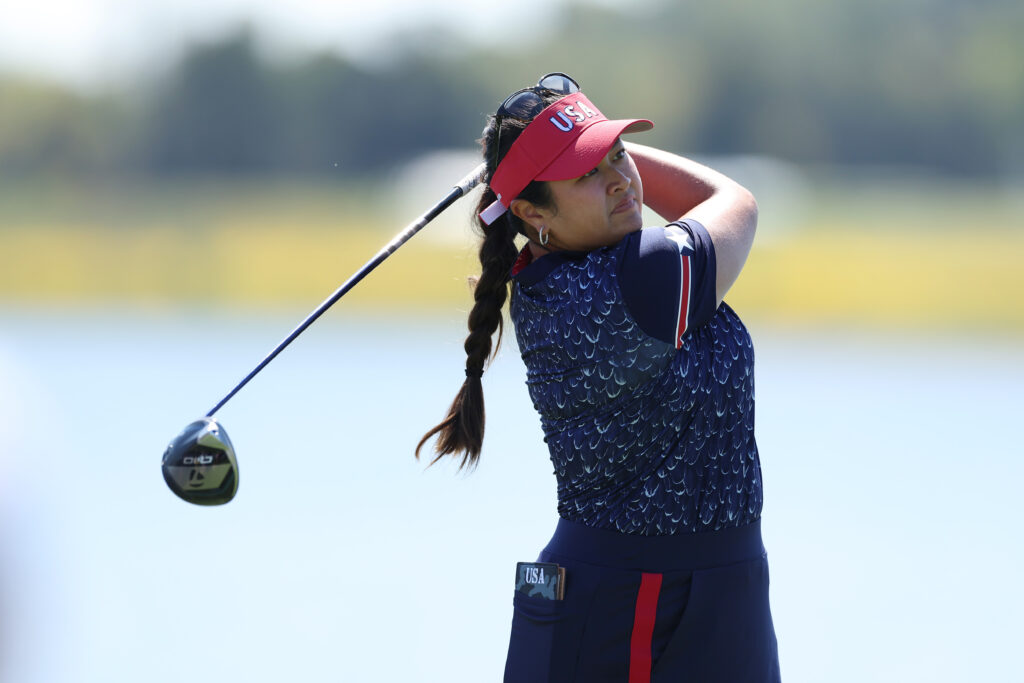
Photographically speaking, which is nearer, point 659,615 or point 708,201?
point 659,615

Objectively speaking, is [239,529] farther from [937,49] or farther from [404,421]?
[937,49]

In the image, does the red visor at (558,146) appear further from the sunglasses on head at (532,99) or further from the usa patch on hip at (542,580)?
the usa patch on hip at (542,580)

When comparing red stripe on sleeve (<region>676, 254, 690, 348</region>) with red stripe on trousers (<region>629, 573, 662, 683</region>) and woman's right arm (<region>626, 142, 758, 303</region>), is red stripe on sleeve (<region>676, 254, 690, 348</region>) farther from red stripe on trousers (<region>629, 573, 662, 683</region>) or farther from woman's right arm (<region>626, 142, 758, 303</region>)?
red stripe on trousers (<region>629, 573, 662, 683</region>)

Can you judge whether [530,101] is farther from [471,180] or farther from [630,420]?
[630,420]

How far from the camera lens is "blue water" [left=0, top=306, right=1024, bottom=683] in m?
4.54

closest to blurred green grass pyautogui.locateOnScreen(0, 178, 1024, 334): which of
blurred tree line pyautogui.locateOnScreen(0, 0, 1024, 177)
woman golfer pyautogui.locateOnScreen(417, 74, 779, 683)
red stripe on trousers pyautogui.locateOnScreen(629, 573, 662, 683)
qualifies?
woman golfer pyautogui.locateOnScreen(417, 74, 779, 683)

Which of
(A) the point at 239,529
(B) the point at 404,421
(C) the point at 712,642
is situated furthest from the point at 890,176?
(C) the point at 712,642

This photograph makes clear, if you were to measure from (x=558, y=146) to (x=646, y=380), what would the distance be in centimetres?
50

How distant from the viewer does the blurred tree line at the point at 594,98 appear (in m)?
38.9

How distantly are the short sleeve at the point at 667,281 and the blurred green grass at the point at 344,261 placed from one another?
27.1 feet

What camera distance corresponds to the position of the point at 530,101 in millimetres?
2785

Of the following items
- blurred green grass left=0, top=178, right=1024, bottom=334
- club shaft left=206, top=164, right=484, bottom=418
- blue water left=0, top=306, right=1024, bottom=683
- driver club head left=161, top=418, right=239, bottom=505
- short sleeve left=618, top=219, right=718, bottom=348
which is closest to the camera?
short sleeve left=618, top=219, right=718, bottom=348

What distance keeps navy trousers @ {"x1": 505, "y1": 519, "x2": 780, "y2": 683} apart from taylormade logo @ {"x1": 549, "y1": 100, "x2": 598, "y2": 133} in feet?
2.62

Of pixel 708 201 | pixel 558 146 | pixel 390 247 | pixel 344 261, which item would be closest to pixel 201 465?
pixel 390 247
